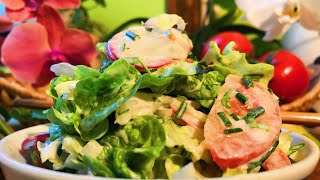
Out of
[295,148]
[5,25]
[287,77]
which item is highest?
[295,148]

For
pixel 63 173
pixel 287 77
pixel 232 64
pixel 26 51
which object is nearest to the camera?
pixel 63 173

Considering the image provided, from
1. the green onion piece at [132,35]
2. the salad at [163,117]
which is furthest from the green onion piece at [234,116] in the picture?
the green onion piece at [132,35]

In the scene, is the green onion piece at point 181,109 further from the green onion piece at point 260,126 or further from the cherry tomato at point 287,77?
the cherry tomato at point 287,77

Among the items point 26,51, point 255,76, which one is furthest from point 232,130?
point 26,51

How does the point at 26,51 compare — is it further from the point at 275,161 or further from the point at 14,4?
the point at 275,161

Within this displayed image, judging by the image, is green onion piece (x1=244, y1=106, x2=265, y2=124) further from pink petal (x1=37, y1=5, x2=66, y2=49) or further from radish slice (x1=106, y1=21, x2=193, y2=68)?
pink petal (x1=37, y1=5, x2=66, y2=49)

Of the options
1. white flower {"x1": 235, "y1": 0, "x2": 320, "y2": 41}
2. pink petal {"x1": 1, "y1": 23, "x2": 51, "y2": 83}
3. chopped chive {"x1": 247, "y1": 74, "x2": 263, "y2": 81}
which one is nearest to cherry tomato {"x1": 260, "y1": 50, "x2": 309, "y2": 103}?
white flower {"x1": 235, "y1": 0, "x2": 320, "y2": 41}

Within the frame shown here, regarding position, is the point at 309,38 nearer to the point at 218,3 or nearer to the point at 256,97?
the point at 218,3

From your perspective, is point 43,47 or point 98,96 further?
point 43,47
